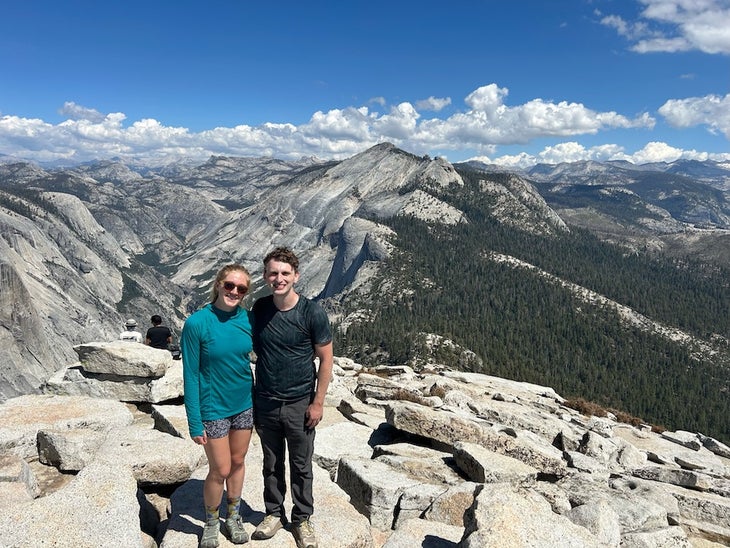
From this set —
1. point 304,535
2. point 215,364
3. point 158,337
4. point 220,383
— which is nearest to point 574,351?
point 158,337

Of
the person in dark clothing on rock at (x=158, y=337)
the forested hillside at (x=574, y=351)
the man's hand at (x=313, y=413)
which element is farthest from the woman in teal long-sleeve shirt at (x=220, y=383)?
the forested hillside at (x=574, y=351)

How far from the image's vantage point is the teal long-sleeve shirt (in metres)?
7.16

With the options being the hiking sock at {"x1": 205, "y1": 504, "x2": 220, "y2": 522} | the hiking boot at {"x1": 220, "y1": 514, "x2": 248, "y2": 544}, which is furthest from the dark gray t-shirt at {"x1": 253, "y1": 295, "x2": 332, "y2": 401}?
the hiking boot at {"x1": 220, "y1": 514, "x2": 248, "y2": 544}

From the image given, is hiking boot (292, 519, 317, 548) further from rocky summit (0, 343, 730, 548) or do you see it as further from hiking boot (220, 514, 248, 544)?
hiking boot (220, 514, 248, 544)

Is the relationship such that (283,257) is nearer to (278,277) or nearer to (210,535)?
(278,277)

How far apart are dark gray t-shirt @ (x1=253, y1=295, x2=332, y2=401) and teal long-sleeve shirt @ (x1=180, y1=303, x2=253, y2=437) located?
0.86 ft

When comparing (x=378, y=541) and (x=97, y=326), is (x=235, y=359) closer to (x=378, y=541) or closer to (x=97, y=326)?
(x=378, y=541)

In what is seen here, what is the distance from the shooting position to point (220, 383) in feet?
24.4

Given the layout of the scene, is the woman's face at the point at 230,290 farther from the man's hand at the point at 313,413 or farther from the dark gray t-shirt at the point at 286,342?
the man's hand at the point at 313,413

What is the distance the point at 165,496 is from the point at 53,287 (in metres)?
215

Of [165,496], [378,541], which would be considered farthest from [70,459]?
[378,541]

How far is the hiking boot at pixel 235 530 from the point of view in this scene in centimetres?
765

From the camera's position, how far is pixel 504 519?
7.62 m

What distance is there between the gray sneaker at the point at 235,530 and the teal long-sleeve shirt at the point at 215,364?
1.86 metres
